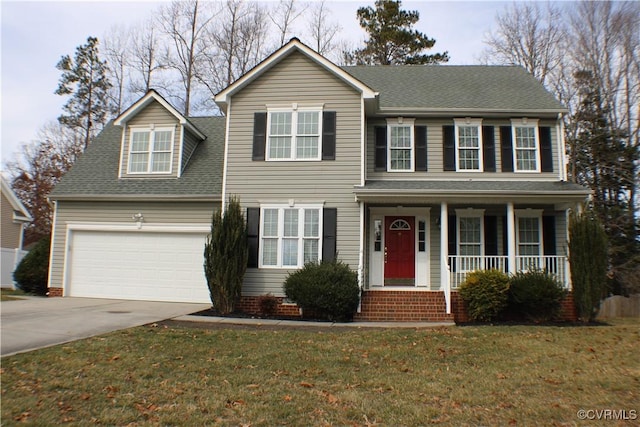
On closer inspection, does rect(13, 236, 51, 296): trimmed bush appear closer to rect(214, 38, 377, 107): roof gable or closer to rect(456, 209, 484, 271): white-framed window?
rect(214, 38, 377, 107): roof gable

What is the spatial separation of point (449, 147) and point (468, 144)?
0.59 metres

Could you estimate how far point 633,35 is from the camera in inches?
859

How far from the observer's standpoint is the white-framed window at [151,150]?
14781mm

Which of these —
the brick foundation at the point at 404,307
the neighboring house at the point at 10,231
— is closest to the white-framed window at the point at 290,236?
the brick foundation at the point at 404,307

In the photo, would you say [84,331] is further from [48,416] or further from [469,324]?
[469,324]

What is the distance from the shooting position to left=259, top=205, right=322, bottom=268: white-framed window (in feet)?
41.3

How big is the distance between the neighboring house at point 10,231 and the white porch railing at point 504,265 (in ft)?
62.1

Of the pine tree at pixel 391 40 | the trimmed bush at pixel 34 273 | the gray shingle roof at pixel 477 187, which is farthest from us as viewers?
the pine tree at pixel 391 40

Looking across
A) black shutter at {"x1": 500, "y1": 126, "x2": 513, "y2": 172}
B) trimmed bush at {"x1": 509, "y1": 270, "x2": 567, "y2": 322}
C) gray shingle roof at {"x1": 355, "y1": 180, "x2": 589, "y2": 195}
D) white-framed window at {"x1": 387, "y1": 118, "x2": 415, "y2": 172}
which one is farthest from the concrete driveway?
black shutter at {"x1": 500, "y1": 126, "x2": 513, "y2": 172}

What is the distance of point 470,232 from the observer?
13.8 meters

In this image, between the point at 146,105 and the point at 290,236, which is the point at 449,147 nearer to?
the point at 290,236

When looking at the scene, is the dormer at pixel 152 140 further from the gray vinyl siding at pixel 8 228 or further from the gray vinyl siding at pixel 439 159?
the gray vinyl siding at pixel 8 228

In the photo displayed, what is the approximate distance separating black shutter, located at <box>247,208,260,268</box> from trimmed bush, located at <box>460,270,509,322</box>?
18.0 feet

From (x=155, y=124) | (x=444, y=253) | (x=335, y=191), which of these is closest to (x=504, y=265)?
(x=444, y=253)
